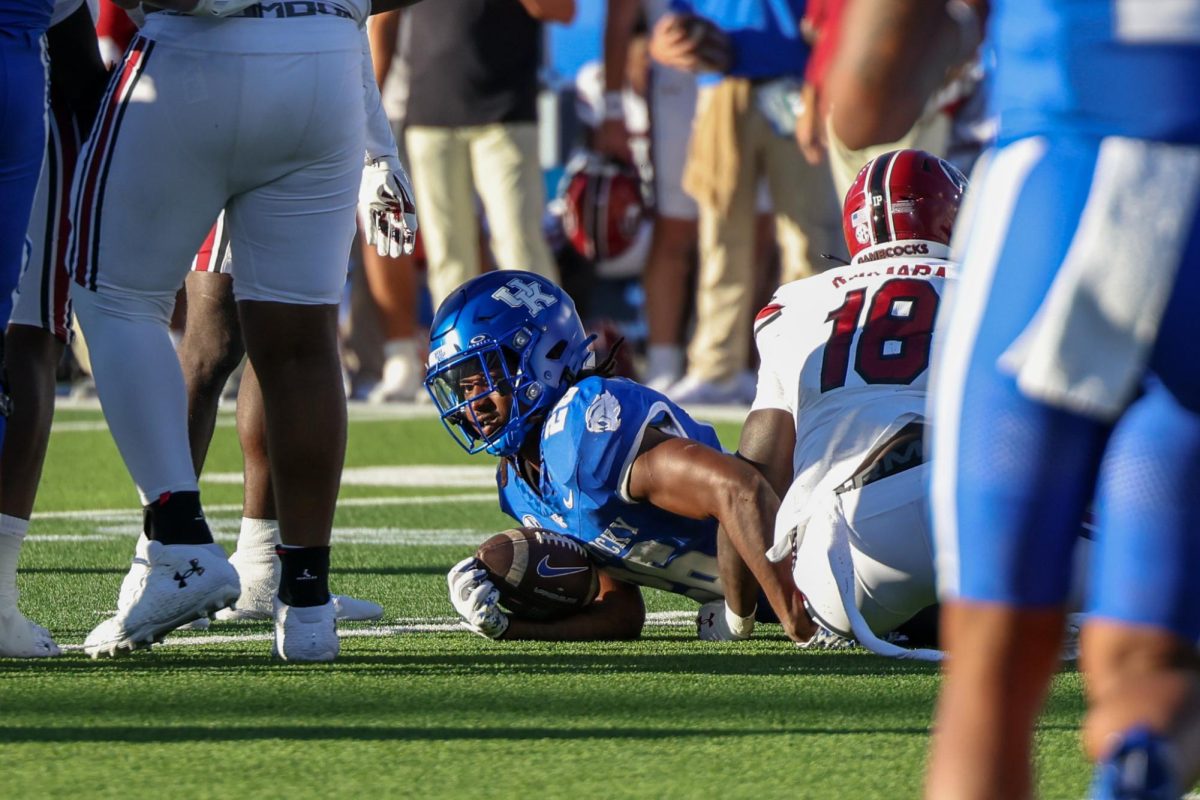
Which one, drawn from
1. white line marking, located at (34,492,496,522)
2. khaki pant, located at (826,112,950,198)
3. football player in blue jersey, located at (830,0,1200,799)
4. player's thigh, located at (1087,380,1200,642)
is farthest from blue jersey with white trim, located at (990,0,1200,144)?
khaki pant, located at (826,112,950,198)

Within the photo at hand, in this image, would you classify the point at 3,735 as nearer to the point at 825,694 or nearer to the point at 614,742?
the point at 614,742

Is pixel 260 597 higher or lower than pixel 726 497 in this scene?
lower

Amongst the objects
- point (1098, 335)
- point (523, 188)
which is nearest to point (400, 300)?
point (523, 188)

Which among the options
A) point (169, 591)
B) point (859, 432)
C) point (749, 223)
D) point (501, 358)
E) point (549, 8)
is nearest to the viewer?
point (169, 591)

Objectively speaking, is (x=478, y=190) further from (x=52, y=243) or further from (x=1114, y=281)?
(x=1114, y=281)

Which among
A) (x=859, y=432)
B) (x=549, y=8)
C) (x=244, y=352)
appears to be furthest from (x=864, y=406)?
(x=549, y=8)

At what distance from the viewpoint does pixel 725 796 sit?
9.16 ft

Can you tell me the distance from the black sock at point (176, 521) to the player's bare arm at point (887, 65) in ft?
6.95

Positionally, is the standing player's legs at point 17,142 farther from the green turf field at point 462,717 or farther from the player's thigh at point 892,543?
the player's thigh at point 892,543

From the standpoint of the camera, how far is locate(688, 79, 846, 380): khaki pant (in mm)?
9555

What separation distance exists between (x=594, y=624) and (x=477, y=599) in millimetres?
291

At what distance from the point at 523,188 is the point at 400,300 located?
1.03 metres

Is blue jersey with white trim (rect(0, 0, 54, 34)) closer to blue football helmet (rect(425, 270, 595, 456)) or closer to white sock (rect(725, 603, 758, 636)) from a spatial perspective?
blue football helmet (rect(425, 270, 595, 456))

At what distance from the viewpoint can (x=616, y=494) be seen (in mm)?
4316
